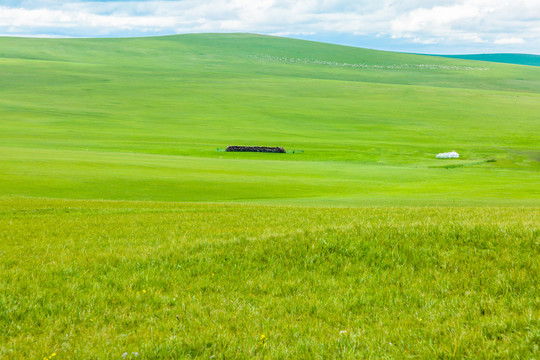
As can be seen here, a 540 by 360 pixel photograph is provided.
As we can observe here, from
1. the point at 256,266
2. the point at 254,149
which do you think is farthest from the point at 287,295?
the point at 254,149

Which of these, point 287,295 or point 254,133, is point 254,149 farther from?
point 287,295

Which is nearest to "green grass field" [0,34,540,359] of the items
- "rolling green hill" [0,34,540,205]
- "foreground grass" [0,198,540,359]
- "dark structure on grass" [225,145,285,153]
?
"foreground grass" [0,198,540,359]

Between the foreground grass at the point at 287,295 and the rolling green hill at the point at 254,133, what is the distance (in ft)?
56.5

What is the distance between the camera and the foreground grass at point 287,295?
6.33 m

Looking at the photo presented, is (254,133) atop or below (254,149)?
below

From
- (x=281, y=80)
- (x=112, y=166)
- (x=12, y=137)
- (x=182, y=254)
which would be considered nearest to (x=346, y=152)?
(x=112, y=166)

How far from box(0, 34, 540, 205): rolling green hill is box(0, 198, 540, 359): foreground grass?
17210 mm

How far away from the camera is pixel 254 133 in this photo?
93375 millimetres

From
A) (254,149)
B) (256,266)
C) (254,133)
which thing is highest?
(256,266)

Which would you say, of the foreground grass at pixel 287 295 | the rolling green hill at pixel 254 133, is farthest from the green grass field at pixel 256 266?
the rolling green hill at pixel 254 133

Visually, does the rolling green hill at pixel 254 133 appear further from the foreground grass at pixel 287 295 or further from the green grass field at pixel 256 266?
the foreground grass at pixel 287 295

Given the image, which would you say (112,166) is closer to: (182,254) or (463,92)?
(182,254)

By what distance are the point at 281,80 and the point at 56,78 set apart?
63567mm

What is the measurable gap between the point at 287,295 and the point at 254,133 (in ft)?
281
